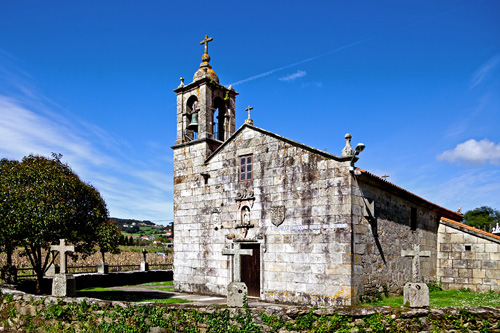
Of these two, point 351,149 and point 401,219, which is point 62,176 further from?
point 401,219

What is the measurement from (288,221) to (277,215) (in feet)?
1.67

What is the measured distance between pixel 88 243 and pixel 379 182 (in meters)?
12.3

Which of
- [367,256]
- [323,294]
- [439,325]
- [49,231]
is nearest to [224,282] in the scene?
[323,294]

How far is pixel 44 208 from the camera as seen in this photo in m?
14.8

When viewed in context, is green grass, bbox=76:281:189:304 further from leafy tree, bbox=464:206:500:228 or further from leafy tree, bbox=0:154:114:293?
leafy tree, bbox=464:206:500:228

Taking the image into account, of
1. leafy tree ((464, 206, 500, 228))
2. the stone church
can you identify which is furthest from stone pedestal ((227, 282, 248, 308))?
leafy tree ((464, 206, 500, 228))

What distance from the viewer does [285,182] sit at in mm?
15023

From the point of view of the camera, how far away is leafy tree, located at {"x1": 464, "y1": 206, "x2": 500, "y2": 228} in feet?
217

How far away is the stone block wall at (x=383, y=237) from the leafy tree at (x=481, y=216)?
55.4 m

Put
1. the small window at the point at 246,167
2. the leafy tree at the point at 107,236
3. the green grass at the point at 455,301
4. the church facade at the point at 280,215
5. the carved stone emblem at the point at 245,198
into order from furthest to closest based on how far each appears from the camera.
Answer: the leafy tree at the point at 107,236, the small window at the point at 246,167, the carved stone emblem at the point at 245,198, the church facade at the point at 280,215, the green grass at the point at 455,301

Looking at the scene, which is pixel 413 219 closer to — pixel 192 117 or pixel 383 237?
pixel 383 237

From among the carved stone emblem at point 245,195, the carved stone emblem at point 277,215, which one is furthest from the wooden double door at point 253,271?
the carved stone emblem at point 245,195

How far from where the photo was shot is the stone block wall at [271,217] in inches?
533

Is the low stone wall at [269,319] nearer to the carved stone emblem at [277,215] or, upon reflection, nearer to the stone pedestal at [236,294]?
the stone pedestal at [236,294]
